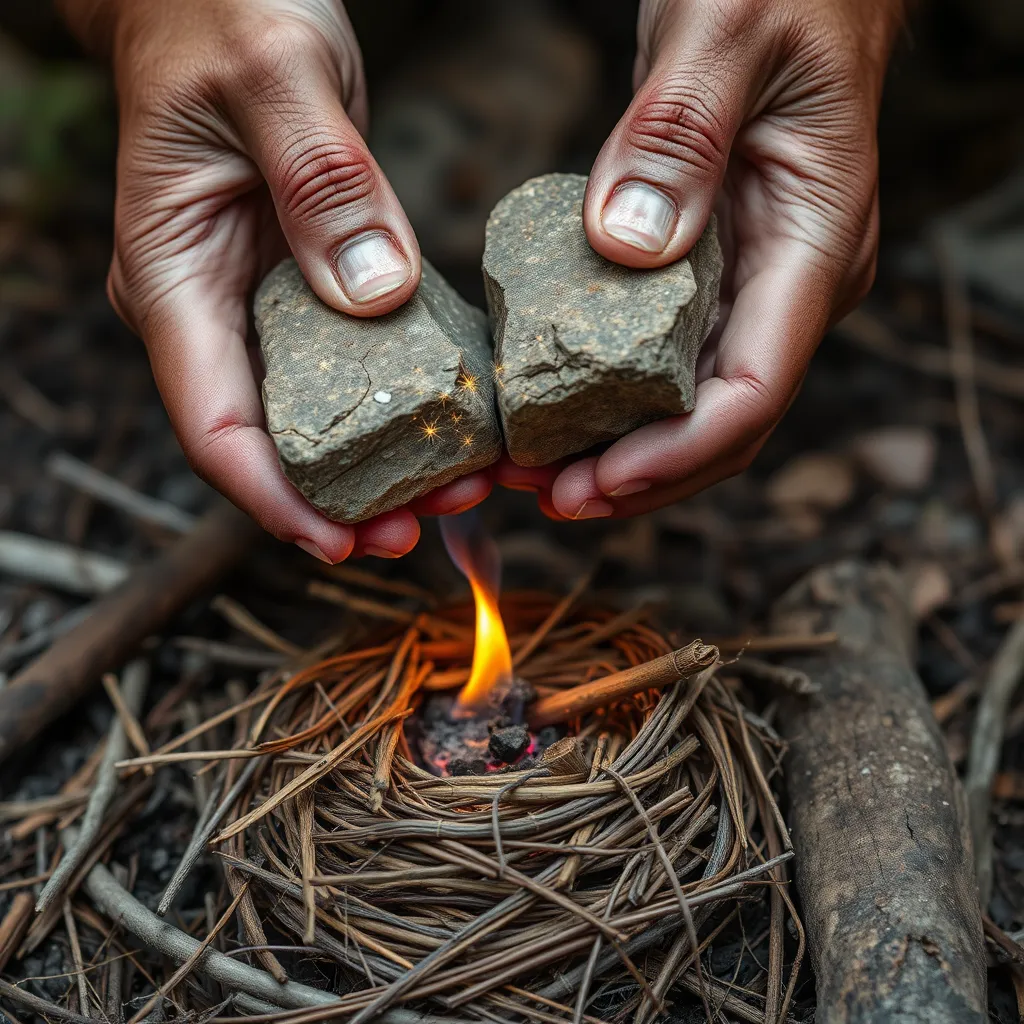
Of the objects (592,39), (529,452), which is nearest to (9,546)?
(529,452)

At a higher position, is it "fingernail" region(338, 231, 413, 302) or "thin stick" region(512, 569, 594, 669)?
"fingernail" region(338, 231, 413, 302)

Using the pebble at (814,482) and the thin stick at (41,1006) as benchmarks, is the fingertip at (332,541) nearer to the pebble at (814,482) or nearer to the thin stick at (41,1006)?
the thin stick at (41,1006)

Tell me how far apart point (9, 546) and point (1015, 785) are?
266 cm

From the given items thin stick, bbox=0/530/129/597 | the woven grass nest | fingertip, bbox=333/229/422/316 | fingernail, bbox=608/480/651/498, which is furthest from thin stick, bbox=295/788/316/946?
thin stick, bbox=0/530/129/597

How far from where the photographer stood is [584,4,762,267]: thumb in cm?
179

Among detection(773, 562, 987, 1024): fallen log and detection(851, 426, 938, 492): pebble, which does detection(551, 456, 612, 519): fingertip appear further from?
detection(851, 426, 938, 492): pebble

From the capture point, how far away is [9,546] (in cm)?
272

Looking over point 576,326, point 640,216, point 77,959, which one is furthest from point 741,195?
point 77,959

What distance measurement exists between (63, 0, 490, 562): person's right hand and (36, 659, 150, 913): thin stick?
0.66m

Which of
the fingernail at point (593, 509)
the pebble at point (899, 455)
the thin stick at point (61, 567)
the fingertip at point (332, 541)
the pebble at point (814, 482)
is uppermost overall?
the fingertip at point (332, 541)

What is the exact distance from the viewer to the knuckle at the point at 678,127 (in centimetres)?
183

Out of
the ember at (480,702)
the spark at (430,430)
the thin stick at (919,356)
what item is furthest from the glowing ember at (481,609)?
the thin stick at (919,356)

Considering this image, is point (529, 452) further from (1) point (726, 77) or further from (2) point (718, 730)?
(1) point (726, 77)

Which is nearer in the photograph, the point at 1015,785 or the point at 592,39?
the point at 1015,785
